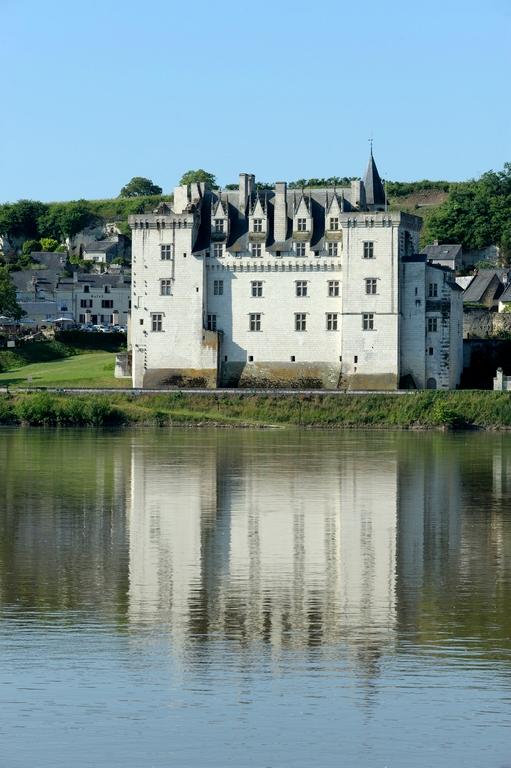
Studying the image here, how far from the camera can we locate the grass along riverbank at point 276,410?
73.1 metres

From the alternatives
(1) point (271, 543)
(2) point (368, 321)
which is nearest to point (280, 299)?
(2) point (368, 321)

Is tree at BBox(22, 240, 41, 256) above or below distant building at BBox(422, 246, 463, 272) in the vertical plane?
above

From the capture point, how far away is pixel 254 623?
2536 cm

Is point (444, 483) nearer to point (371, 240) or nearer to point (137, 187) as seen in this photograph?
point (371, 240)

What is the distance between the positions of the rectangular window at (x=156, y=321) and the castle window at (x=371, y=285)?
Result: 33.8 feet

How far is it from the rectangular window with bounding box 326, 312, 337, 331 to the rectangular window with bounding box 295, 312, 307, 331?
1140 millimetres

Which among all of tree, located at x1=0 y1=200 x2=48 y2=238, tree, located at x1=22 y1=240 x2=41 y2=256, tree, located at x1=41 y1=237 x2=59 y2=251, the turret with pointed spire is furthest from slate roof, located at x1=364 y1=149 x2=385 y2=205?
tree, located at x1=0 y1=200 x2=48 y2=238

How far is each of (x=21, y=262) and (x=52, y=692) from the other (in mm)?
122006

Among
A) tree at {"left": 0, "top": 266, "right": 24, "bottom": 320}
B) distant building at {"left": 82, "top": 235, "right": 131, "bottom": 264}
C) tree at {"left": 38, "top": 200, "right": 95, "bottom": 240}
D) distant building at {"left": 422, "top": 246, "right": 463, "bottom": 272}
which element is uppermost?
tree at {"left": 38, "top": 200, "right": 95, "bottom": 240}

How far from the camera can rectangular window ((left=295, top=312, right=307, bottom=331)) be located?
82125 mm

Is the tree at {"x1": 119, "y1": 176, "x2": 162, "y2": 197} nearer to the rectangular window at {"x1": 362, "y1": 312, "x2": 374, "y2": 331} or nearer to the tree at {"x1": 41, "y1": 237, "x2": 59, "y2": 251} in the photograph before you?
the tree at {"x1": 41, "y1": 237, "x2": 59, "y2": 251}

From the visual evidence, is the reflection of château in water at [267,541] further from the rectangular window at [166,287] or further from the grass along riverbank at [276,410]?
the rectangular window at [166,287]

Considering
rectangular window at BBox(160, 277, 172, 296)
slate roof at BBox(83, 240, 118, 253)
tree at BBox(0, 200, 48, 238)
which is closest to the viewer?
rectangular window at BBox(160, 277, 172, 296)

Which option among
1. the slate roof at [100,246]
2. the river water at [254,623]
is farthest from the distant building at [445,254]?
the river water at [254,623]
